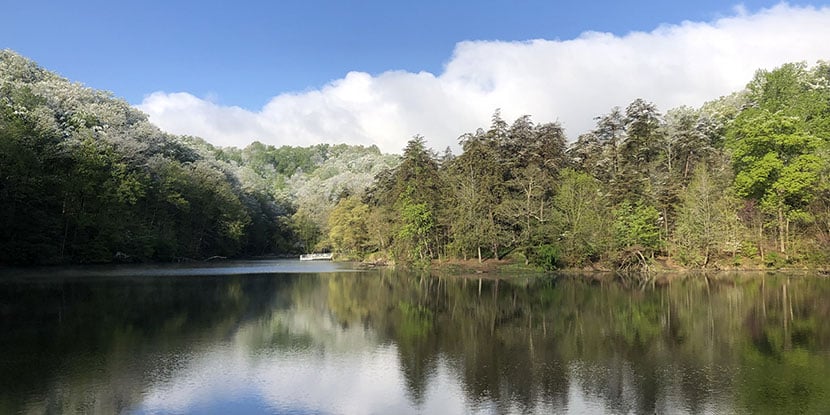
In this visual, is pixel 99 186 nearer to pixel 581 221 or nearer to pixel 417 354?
pixel 581 221

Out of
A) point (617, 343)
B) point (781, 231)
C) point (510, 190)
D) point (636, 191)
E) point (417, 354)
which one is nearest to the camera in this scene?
point (417, 354)

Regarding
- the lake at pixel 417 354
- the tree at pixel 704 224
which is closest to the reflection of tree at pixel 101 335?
the lake at pixel 417 354

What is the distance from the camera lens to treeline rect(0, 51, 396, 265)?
166 ft

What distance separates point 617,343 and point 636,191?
3644 centimetres

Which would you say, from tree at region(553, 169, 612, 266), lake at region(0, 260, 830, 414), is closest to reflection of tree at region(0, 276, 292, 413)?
lake at region(0, 260, 830, 414)

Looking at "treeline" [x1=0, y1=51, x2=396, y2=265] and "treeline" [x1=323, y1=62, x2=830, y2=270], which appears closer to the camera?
"treeline" [x1=323, y1=62, x2=830, y2=270]

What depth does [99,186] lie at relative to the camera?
2333 inches

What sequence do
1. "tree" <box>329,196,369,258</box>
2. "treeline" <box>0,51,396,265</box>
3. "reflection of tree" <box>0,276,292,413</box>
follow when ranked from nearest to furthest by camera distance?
"reflection of tree" <box>0,276,292,413</box> → "treeline" <box>0,51,396,265</box> → "tree" <box>329,196,369,258</box>

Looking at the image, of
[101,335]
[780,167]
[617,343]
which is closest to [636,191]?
[780,167]

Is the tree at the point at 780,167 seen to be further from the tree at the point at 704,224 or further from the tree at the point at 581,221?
the tree at the point at 581,221

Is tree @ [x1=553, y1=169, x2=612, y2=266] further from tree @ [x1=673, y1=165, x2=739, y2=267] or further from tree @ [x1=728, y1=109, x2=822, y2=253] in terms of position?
tree @ [x1=728, y1=109, x2=822, y2=253]

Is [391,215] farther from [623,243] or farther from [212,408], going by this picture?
[212,408]

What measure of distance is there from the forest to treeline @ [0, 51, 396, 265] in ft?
0.68

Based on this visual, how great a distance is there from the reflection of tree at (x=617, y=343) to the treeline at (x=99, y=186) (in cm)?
3625
